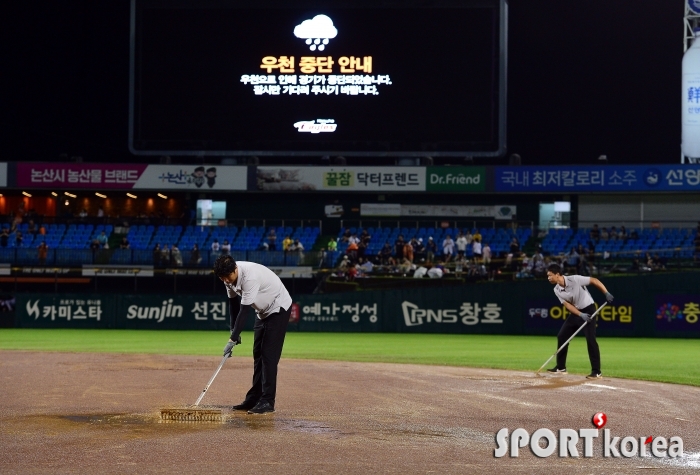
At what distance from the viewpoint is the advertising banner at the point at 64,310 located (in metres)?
31.0

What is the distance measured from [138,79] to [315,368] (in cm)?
2362

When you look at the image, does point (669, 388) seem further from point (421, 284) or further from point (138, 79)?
point (138, 79)

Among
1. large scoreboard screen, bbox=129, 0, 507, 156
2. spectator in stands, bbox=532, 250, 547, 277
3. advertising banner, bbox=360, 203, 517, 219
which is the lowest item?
spectator in stands, bbox=532, 250, 547, 277

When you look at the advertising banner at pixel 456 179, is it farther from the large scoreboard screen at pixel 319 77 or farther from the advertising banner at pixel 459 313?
the advertising banner at pixel 459 313

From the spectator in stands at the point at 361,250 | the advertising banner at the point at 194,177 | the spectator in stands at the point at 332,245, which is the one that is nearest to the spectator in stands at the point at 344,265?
the spectator in stands at the point at 361,250

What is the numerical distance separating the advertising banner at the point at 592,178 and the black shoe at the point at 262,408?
105ft

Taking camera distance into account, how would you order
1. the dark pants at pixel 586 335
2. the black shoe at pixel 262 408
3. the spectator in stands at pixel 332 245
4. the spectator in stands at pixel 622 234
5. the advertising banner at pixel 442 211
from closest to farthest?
1. the black shoe at pixel 262 408
2. the dark pants at pixel 586 335
3. the spectator in stands at pixel 622 234
4. the spectator in stands at pixel 332 245
5. the advertising banner at pixel 442 211

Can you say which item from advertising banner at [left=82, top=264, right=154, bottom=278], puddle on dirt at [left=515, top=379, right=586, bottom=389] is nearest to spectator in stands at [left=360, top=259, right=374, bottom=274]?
advertising banner at [left=82, top=264, right=154, bottom=278]

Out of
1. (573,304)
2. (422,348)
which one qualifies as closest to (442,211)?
(422,348)

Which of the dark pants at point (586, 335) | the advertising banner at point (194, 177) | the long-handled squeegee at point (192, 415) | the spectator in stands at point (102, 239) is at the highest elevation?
the advertising banner at point (194, 177)

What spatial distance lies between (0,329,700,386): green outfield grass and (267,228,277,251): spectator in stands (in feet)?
24.0

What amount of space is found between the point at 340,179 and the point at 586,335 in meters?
26.7

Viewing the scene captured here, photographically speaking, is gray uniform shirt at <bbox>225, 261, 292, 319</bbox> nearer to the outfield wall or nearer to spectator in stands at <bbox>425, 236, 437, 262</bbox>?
the outfield wall

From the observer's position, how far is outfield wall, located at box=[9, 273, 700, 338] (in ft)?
95.6
